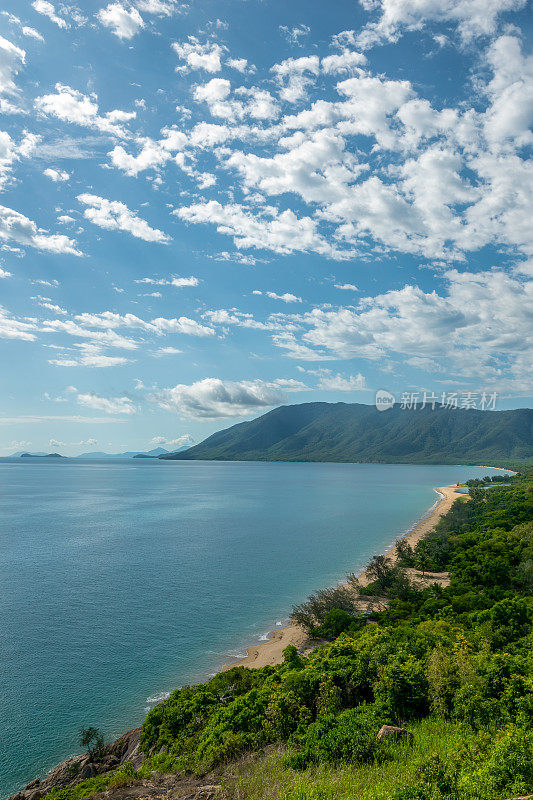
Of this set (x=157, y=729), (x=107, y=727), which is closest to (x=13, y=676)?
(x=107, y=727)

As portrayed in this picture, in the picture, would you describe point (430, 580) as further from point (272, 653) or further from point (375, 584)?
point (272, 653)

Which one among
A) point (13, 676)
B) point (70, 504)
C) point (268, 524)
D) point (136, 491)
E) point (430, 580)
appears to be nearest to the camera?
point (13, 676)

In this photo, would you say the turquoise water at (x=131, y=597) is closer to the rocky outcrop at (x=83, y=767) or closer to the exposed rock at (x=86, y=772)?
the rocky outcrop at (x=83, y=767)

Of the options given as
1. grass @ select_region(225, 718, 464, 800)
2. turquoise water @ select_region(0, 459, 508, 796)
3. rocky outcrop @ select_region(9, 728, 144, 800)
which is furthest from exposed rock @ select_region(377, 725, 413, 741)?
turquoise water @ select_region(0, 459, 508, 796)

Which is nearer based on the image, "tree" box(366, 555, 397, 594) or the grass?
the grass

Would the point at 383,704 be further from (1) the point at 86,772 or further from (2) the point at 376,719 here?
(1) the point at 86,772

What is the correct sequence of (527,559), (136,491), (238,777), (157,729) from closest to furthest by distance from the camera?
(238,777) → (157,729) → (527,559) → (136,491)

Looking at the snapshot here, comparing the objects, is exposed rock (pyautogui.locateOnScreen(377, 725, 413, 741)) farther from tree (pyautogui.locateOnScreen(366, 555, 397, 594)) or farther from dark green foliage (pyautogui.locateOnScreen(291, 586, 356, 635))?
tree (pyautogui.locateOnScreen(366, 555, 397, 594))
